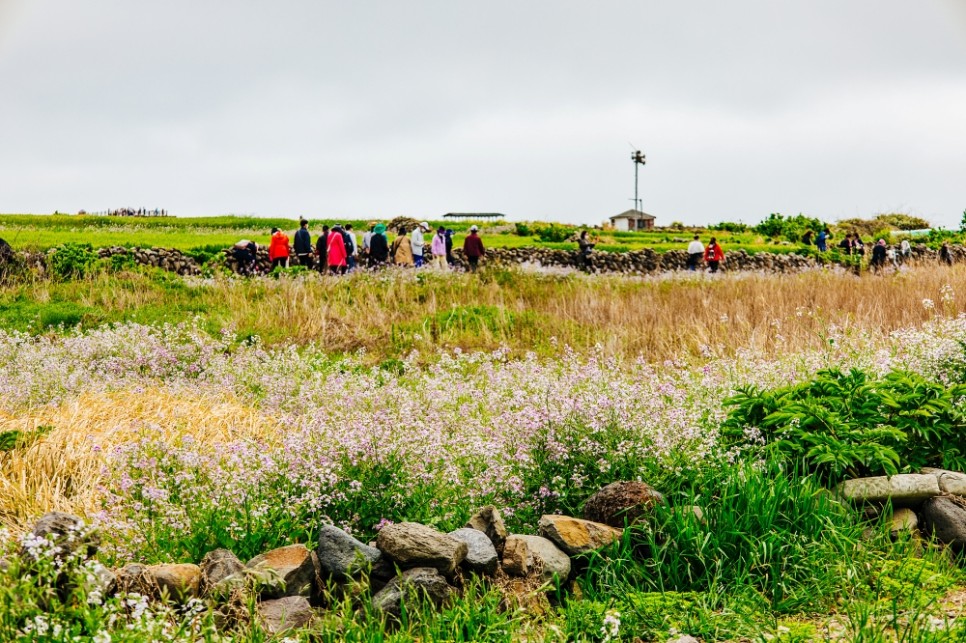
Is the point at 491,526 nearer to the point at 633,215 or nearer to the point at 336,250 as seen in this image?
the point at 336,250

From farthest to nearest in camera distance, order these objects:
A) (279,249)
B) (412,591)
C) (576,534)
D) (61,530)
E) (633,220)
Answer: (633,220)
(279,249)
(576,534)
(412,591)
(61,530)

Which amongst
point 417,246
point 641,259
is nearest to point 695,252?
point 641,259

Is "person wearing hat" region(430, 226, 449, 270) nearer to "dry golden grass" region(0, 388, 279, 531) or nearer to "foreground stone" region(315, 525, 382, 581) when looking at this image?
"dry golden grass" region(0, 388, 279, 531)

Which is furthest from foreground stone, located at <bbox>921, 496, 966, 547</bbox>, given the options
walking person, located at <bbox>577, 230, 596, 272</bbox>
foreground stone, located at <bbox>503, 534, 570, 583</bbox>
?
walking person, located at <bbox>577, 230, 596, 272</bbox>

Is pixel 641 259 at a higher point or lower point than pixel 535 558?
higher

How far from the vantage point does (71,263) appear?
21.1 m

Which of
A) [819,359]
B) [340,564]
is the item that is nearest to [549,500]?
[340,564]

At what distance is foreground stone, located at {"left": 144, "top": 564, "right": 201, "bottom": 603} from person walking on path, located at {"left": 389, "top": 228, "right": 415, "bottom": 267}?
70.4 ft

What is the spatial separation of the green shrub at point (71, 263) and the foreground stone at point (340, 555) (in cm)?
1828

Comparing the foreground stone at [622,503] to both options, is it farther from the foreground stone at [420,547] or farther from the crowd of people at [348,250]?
the crowd of people at [348,250]

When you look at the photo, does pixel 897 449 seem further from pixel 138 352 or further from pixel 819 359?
pixel 138 352

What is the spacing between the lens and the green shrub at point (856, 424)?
17.4ft

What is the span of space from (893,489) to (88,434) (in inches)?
223

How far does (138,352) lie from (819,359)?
753 centimetres
